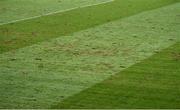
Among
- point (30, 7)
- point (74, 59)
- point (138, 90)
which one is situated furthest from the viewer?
point (30, 7)

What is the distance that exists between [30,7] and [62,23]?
4.69 m

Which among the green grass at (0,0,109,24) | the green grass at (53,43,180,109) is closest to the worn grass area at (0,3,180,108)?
the green grass at (53,43,180,109)

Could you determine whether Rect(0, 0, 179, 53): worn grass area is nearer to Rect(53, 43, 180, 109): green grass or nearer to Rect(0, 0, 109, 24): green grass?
Rect(0, 0, 109, 24): green grass

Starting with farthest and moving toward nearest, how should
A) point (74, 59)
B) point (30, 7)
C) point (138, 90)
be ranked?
point (30, 7), point (74, 59), point (138, 90)

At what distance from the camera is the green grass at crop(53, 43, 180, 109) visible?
8047mm

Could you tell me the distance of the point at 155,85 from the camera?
9.09 m

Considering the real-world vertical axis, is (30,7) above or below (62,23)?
below

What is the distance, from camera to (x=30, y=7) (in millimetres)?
20219

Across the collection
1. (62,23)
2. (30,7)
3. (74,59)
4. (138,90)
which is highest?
(138,90)

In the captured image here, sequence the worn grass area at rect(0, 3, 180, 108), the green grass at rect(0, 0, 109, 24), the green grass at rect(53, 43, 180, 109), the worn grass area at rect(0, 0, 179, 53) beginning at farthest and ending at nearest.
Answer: the green grass at rect(0, 0, 109, 24), the worn grass area at rect(0, 0, 179, 53), the worn grass area at rect(0, 3, 180, 108), the green grass at rect(53, 43, 180, 109)

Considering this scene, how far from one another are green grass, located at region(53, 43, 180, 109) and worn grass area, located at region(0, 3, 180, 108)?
262 mm

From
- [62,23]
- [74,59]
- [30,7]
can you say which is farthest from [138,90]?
[30,7]

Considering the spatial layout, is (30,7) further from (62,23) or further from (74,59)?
(74,59)

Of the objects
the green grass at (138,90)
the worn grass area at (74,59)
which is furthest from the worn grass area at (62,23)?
the green grass at (138,90)
